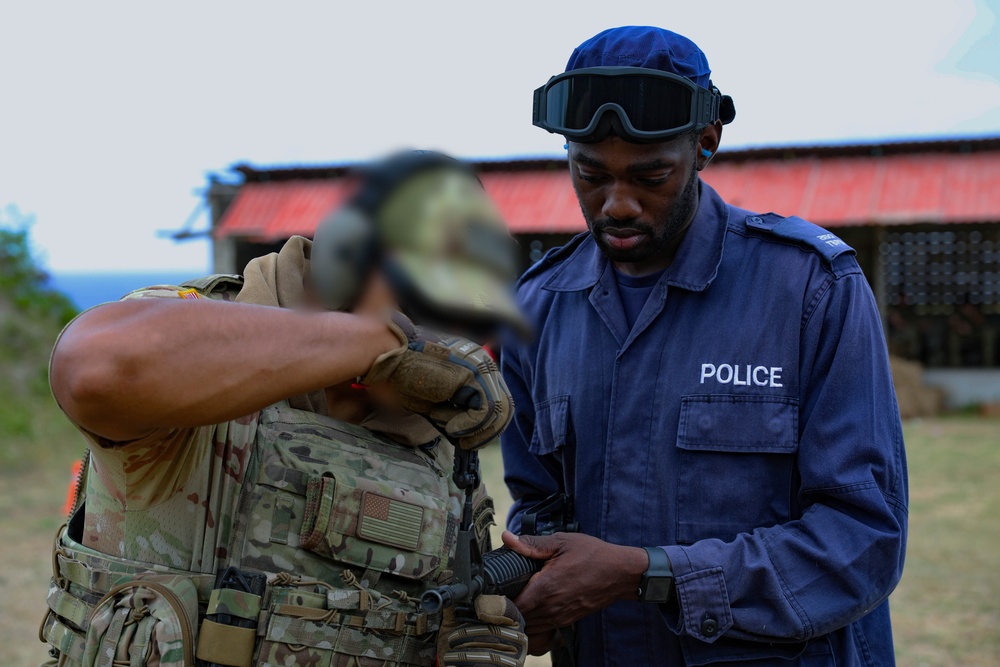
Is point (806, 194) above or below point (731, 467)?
above

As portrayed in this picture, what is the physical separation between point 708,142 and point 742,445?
0.76m

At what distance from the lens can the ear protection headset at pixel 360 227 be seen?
1286 mm

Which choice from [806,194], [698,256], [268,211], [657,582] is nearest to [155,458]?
[657,582]

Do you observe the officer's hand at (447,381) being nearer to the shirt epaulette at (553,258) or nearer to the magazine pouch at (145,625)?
the magazine pouch at (145,625)

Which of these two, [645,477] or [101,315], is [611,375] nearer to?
[645,477]

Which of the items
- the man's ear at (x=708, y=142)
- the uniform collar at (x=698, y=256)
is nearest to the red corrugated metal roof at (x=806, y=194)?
the uniform collar at (x=698, y=256)

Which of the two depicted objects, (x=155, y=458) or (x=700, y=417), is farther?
(x=700, y=417)

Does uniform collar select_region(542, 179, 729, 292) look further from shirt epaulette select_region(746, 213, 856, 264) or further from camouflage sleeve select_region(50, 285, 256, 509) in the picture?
camouflage sleeve select_region(50, 285, 256, 509)

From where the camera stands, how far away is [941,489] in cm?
891

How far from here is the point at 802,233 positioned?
2240mm

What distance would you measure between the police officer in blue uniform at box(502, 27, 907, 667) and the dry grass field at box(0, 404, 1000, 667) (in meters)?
3.36

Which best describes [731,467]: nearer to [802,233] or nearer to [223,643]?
[802,233]

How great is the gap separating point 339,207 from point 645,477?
1206 millimetres

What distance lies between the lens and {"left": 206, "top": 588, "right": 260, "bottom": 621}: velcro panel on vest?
67.4 inches
